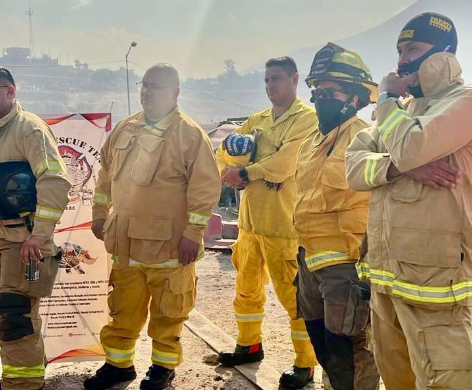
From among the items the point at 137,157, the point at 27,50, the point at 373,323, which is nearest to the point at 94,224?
the point at 137,157

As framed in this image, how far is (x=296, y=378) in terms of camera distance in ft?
13.1

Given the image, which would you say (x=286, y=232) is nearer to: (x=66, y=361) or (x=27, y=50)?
(x=66, y=361)

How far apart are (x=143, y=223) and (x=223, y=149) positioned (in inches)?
44.2

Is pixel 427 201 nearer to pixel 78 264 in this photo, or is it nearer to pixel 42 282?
pixel 42 282

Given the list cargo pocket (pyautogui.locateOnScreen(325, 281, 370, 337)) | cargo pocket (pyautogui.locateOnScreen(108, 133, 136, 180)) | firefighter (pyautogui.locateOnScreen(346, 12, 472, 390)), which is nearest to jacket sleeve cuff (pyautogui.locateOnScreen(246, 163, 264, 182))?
cargo pocket (pyautogui.locateOnScreen(108, 133, 136, 180))

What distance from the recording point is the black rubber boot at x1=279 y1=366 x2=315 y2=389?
157 inches

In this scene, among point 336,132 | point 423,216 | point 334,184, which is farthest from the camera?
point 336,132

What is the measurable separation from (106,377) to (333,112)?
2.39 m

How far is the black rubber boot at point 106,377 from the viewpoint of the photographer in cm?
399

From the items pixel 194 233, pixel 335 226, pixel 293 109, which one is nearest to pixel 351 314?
pixel 335 226

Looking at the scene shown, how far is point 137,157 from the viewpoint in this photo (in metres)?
3.90

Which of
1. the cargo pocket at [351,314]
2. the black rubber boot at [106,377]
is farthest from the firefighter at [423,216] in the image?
the black rubber boot at [106,377]

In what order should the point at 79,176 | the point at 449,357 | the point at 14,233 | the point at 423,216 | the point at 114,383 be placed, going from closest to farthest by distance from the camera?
the point at 449,357 < the point at 423,216 < the point at 14,233 < the point at 114,383 < the point at 79,176

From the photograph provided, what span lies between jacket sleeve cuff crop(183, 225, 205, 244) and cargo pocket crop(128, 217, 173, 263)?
0.40ft
